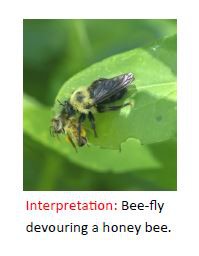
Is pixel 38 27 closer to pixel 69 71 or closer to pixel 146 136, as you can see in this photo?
pixel 69 71

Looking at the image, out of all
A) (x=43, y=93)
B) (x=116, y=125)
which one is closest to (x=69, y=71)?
(x=43, y=93)

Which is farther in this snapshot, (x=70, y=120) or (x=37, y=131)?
(x=37, y=131)


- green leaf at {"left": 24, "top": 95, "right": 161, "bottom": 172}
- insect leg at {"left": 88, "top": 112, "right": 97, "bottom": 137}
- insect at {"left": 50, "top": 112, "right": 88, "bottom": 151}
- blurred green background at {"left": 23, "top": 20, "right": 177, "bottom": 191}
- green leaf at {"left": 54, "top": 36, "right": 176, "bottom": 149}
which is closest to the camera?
green leaf at {"left": 54, "top": 36, "right": 176, "bottom": 149}

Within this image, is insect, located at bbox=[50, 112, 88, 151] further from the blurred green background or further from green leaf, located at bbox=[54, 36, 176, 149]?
the blurred green background

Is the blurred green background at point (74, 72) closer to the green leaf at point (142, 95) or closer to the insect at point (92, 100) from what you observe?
the insect at point (92, 100)

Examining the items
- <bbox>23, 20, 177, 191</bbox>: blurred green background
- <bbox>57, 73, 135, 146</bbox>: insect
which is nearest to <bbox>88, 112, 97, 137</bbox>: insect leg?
<bbox>57, 73, 135, 146</bbox>: insect

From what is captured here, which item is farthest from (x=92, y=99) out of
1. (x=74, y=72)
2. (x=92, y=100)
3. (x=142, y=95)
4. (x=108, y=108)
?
(x=74, y=72)
